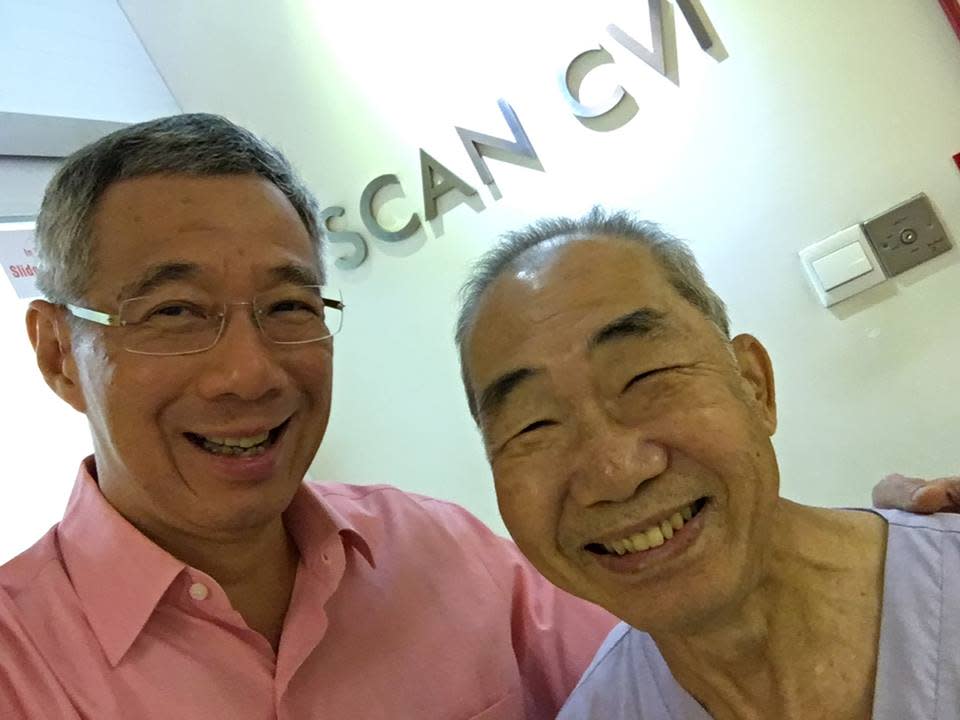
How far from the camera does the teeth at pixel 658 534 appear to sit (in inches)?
36.2

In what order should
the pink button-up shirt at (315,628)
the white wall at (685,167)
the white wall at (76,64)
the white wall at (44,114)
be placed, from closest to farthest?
the pink button-up shirt at (315,628) → the white wall at (685,167) → the white wall at (44,114) → the white wall at (76,64)

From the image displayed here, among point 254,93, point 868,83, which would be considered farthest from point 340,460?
point 868,83

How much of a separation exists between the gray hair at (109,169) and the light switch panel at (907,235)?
3.74 ft

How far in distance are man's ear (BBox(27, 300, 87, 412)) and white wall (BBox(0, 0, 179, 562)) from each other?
787 millimetres

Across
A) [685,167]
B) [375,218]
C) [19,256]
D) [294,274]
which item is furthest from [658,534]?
[19,256]

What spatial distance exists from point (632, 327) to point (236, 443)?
56 cm

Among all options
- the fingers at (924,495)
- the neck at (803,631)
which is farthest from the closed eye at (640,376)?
the fingers at (924,495)

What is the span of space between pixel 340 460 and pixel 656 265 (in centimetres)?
144

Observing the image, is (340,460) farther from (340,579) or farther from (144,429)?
(144,429)

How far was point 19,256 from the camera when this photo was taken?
75.1 inches

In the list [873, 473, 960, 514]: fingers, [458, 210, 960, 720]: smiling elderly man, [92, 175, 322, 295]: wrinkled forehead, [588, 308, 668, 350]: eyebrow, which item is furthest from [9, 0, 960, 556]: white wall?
[92, 175, 322, 295]: wrinkled forehead

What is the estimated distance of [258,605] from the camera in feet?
3.82

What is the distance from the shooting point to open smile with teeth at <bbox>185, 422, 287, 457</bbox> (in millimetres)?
1080

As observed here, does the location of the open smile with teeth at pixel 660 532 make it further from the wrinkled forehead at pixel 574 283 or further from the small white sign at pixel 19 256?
the small white sign at pixel 19 256
